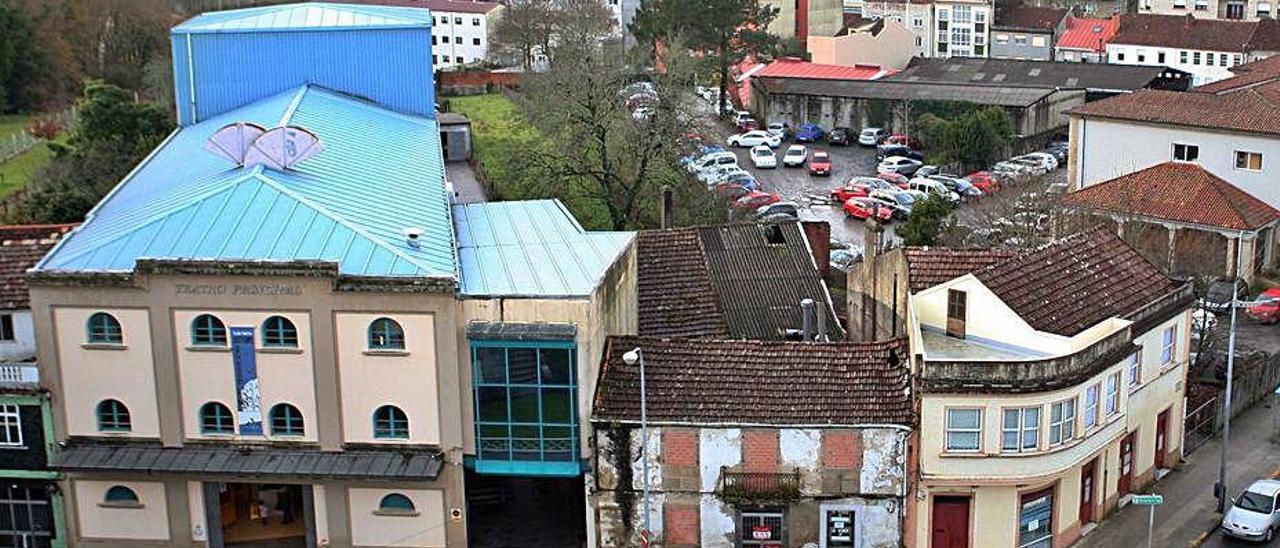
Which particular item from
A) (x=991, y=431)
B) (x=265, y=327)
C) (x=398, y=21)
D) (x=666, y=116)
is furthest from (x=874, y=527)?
(x=666, y=116)

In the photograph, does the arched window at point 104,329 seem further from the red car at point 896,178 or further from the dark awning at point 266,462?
the red car at point 896,178

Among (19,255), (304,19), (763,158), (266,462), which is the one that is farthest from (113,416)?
(763,158)

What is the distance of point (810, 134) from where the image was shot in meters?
97.4

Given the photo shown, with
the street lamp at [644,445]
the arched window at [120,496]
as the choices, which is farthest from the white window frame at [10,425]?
the street lamp at [644,445]

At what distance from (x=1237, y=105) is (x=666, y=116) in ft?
86.3

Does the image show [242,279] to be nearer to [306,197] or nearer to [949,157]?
[306,197]

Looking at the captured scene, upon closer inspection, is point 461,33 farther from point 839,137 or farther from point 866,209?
point 866,209

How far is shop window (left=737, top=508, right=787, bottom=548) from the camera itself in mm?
39156

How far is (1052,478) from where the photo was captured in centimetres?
3881

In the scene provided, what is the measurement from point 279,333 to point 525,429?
6793 mm

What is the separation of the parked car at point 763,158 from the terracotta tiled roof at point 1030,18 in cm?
3784

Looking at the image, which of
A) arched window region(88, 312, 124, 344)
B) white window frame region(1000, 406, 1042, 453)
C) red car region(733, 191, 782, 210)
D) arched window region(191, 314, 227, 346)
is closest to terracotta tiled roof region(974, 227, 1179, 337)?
white window frame region(1000, 406, 1042, 453)

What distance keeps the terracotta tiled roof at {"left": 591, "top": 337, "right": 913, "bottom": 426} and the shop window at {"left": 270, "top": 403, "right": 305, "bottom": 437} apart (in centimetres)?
778

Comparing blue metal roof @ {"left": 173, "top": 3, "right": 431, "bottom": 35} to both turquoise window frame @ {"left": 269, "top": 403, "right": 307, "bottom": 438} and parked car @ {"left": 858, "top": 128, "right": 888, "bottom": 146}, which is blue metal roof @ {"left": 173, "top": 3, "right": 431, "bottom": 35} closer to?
turquoise window frame @ {"left": 269, "top": 403, "right": 307, "bottom": 438}
